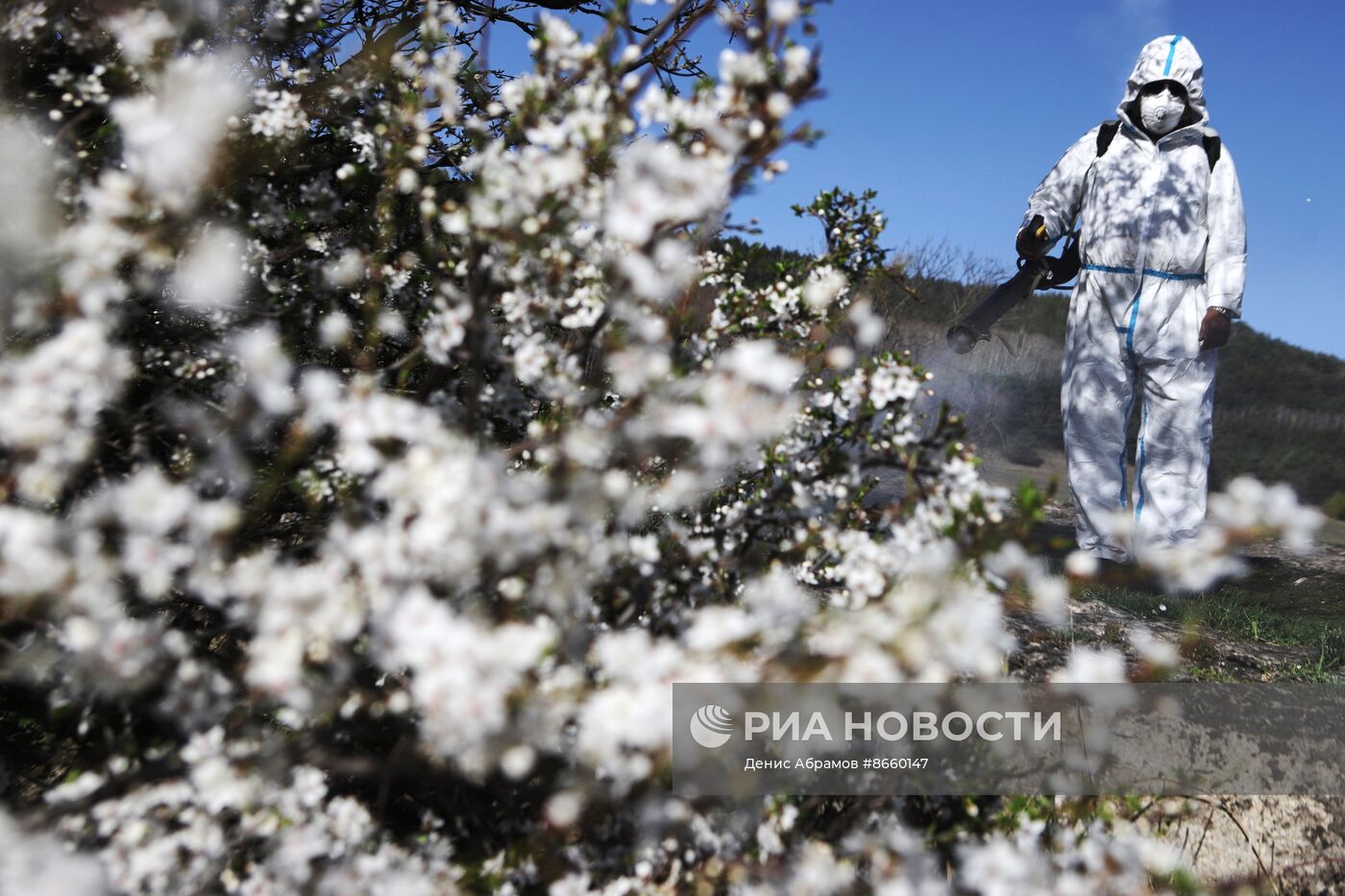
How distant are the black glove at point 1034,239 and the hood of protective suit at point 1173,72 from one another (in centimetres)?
86

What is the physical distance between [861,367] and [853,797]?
108 cm

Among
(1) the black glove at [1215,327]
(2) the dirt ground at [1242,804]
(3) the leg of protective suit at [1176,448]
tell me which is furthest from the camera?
(3) the leg of protective suit at [1176,448]

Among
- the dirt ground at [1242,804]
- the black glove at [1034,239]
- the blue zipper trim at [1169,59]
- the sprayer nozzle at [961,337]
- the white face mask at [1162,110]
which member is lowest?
the dirt ground at [1242,804]

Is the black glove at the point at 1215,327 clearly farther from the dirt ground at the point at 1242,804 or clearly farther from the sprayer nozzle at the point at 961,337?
the dirt ground at the point at 1242,804

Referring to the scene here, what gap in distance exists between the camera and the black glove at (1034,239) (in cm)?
580

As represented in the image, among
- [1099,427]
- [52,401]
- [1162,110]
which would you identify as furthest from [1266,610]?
[52,401]

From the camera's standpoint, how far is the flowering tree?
4.19 feet

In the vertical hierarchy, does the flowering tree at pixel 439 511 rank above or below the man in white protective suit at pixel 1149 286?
below

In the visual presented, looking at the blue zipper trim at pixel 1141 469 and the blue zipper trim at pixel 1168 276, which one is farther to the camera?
the blue zipper trim at pixel 1141 469

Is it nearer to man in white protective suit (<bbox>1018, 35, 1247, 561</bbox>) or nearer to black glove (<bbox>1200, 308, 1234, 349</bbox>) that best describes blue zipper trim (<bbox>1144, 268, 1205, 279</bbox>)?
man in white protective suit (<bbox>1018, 35, 1247, 561</bbox>)

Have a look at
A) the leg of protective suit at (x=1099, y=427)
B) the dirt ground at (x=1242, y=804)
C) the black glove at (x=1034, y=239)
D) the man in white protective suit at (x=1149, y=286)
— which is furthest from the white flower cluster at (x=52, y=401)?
the black glove at (x=1034, y=239)

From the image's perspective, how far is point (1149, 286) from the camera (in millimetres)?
5410

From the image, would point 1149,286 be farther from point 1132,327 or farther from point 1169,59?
point 1169,59

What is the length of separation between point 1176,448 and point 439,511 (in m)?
5.85
